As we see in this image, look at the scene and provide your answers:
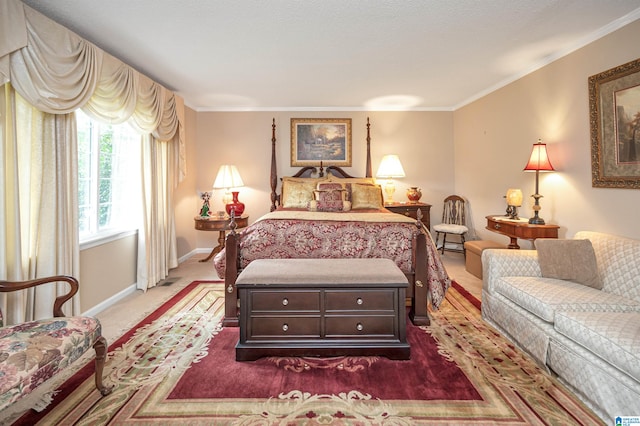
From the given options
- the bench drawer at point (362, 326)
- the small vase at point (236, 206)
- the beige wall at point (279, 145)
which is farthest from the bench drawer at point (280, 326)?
the beige wall at point (279, 145)

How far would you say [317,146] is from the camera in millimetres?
5445

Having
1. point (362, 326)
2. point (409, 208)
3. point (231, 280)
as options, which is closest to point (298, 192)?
point (409, 208)

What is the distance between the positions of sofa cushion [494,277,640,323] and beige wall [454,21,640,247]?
864mm

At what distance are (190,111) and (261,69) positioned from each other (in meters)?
2.15

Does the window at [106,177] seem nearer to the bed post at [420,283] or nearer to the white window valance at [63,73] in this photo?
the white window valance at [63,73]

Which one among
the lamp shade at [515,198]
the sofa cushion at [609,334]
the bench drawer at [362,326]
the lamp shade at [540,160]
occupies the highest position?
the lamp shade at [540,160]

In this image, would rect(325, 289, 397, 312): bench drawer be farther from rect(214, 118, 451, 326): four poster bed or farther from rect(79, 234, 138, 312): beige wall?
rect(79, 234, 138, 312): beige wall

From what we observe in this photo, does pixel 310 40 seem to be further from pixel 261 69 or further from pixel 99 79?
pixel 99 79

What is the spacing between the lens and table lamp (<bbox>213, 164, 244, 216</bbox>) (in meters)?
4.93

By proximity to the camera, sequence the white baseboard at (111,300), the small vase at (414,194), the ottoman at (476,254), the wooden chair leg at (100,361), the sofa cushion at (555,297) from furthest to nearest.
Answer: the small vase at (414,194), the ottoman at (476,254), the white baseboard at (111,300), the sofa cushion at (555,297), the wooden chair leg at (100,361)

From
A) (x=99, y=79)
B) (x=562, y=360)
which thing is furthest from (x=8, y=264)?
(x=562, y=360)

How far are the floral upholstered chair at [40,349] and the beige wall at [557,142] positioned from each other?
156 inches

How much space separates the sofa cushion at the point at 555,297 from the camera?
1.99 metres

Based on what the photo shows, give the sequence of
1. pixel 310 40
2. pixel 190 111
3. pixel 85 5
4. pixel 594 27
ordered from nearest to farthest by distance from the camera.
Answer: pixel 85 5 → pixel 594 27 → pixel 310 40 → pixel 190 111
